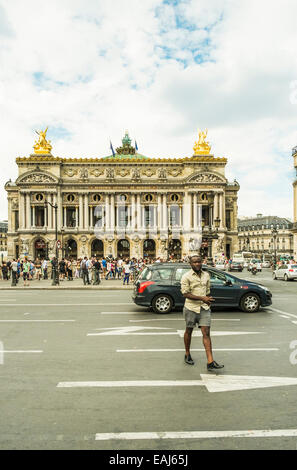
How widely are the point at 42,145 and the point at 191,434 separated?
71259 mm

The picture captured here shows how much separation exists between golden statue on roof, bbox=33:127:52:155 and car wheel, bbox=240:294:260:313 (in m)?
62.2

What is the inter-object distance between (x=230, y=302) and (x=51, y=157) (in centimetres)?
6025

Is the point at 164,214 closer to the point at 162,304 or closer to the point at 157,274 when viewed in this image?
the point at 157,274

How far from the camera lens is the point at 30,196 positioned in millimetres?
68750

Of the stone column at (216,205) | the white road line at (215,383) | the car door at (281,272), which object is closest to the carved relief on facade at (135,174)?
the stone column at (216,205)

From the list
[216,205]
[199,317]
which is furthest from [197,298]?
[216,205]

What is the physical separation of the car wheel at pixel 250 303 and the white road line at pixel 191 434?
949 cm

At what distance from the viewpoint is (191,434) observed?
15.5ft

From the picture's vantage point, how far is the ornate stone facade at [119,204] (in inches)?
2699

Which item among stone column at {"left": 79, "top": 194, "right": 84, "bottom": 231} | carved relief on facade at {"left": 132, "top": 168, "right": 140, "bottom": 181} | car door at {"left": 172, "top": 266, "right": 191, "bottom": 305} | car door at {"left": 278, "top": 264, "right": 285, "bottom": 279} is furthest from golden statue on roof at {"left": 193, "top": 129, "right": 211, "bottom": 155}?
car door at {"left": 172, "top": 266, "right": 191, "bottom": 305}

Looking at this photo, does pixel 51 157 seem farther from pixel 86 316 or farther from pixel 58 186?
pixel 86 316
